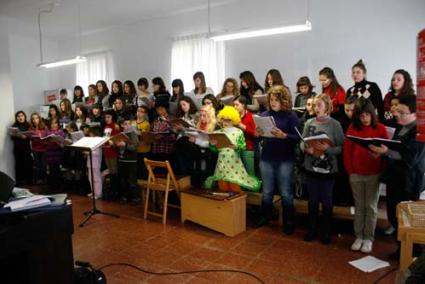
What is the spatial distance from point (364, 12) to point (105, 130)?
162 inches

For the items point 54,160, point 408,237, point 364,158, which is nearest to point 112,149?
point 54,160

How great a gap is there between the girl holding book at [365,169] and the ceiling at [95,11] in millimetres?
4012

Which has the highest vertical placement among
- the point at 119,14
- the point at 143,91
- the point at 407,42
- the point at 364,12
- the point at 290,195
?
the point at 119,14

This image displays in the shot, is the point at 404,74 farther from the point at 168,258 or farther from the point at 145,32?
the point at 145,32

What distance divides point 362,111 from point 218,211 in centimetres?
166

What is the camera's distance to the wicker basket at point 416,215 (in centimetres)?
221

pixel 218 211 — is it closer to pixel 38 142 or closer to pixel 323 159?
pixel 323 159

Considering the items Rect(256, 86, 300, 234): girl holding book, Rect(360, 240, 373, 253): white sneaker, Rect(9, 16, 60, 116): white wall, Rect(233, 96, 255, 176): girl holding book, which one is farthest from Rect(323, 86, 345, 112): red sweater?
Rect(9, 16, 60, 116): white wall

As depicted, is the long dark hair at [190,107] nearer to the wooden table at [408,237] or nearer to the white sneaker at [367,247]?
the white sneaker at [367,247]

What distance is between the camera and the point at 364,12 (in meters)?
5.02

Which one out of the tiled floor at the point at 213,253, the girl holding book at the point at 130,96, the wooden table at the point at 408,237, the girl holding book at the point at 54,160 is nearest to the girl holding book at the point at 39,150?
the girl holding book at the point at 54,160

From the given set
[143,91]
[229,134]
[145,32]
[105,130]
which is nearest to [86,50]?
[145,32]

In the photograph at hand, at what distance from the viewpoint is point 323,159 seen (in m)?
3.21

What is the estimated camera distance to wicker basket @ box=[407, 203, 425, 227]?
87.2 inches
